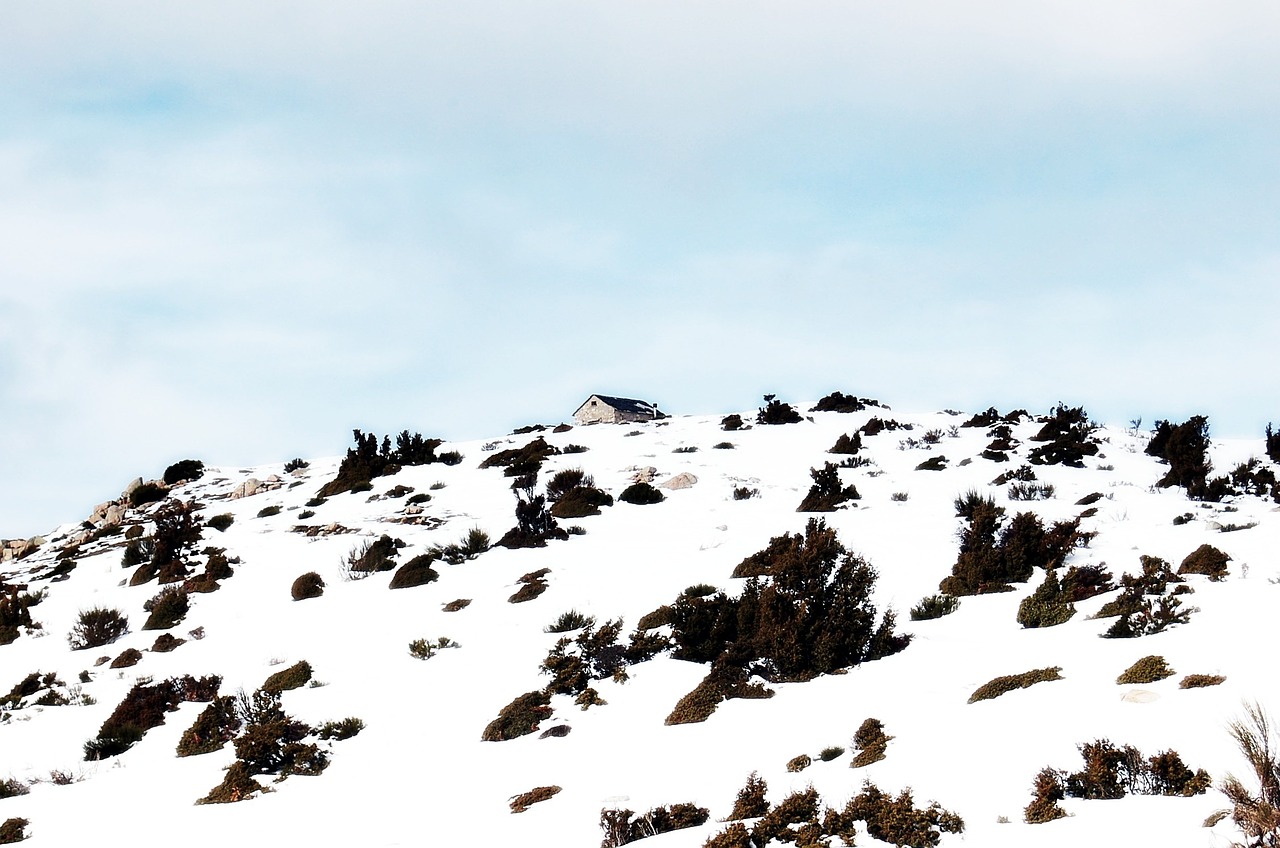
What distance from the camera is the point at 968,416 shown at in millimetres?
36688

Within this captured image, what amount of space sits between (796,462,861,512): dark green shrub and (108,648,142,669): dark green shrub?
14.2m

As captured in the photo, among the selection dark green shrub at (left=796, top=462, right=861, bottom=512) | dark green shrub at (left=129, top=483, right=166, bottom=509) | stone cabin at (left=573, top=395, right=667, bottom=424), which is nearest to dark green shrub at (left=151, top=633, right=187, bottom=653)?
dark green shrub at (left=796, top=462, right=861, bottom=512)

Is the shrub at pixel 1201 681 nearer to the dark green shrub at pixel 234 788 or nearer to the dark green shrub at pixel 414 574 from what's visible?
the dark green shrub at pixel 234 788

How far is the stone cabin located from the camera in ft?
173

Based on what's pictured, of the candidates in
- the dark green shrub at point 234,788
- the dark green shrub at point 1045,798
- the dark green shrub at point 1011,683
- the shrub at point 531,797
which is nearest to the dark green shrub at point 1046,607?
the dark green shrub at point 1011,683

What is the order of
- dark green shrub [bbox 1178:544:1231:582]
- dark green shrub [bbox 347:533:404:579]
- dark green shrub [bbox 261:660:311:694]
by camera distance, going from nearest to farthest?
dark green shrub [bbox 1178:544:1231:582] < dark green shrub [bbox 261:660:311:694] < dark green shrub [bbox 347:533:404:579]

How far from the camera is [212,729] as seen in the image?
12.2 metres

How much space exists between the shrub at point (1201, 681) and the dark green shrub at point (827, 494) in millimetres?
11732

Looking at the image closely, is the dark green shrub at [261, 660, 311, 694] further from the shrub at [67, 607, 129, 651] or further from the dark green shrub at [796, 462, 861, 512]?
the dark green shrub at [796, 462, 861, 512]

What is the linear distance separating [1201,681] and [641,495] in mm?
15341

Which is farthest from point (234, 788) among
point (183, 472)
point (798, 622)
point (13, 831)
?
point (183, 472)

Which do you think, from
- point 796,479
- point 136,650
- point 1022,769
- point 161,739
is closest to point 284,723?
point 161,739

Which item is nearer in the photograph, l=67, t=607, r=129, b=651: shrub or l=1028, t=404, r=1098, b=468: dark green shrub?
l=67, t=607, r=129, b=651: shrub

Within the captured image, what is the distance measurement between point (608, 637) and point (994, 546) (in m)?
7.08
